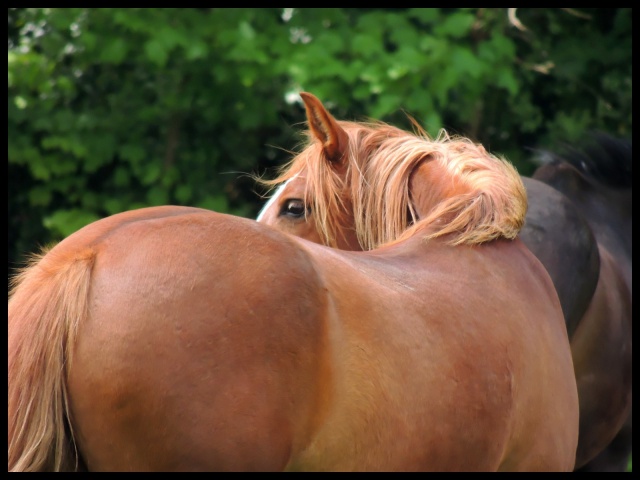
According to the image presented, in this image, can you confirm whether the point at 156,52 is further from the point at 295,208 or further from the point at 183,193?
the point at 295,208

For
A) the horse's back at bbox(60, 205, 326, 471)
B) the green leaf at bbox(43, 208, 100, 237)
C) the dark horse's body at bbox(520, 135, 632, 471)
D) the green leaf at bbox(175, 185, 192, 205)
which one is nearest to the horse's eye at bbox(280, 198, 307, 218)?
the horse's back at bbox(60, 205, 326, 471)

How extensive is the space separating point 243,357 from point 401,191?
945 millimetres

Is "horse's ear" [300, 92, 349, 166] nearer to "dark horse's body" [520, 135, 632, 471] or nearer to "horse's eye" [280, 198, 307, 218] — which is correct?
"horse's eye" [280, 198, 307, 218]

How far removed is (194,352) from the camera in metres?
1.53

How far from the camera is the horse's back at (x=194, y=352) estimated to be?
4.93 feet

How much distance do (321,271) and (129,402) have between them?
17.8 inches

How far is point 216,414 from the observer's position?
1534 mm

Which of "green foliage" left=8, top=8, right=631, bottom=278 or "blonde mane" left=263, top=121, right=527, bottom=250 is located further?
"green foliage" left=8, top=8, right=631, bottom=278

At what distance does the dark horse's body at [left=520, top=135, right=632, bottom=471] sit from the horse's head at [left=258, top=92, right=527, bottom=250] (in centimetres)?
76

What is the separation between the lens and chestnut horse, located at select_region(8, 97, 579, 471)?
1.51 metres

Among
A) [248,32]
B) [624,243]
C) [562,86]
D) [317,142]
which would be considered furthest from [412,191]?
[562,86]

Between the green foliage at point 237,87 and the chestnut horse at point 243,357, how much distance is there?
2726mm

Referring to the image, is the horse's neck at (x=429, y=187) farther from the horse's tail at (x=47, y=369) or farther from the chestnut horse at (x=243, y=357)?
the horse's tail at (x=47, y=369)

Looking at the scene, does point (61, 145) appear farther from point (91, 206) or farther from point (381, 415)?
point (381, 415)
